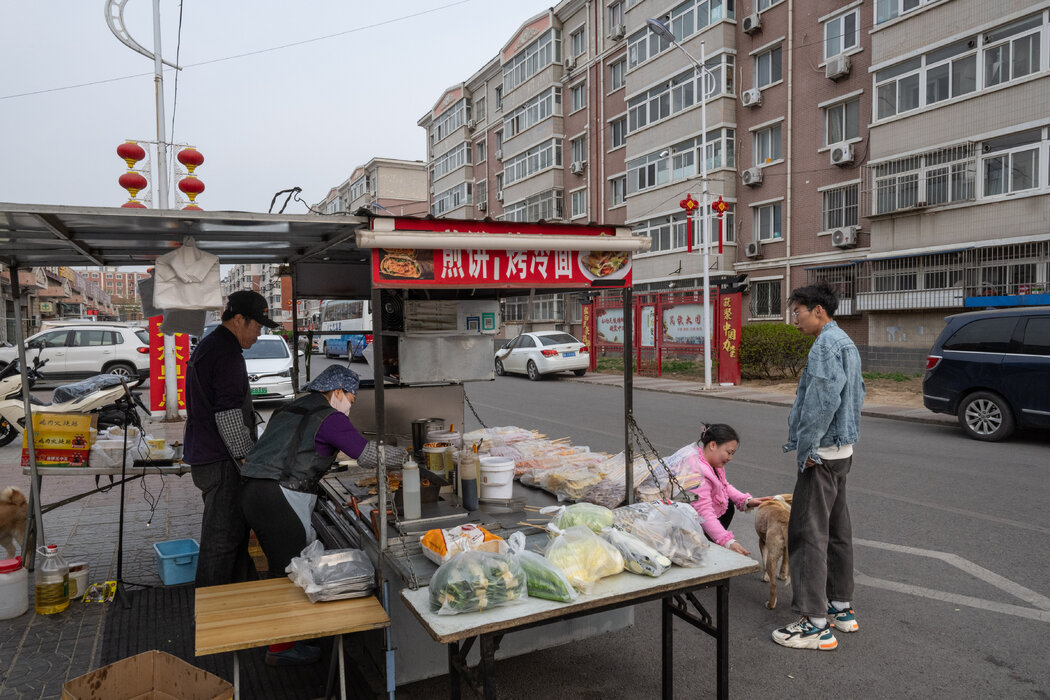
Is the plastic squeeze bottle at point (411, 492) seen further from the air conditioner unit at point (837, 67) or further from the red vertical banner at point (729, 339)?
the air conditioner unit at point (837, 67)

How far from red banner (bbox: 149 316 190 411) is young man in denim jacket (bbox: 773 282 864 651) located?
1099cm

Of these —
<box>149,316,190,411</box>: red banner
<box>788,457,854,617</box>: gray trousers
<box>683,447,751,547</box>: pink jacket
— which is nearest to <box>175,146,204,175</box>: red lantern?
<box>683,447,751,547</box>: pink jacket

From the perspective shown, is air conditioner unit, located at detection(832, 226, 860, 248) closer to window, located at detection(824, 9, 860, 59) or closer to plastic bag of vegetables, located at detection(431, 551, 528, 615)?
window, located at detection(824, 9, 860, 59)

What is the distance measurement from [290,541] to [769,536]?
9.96 ft

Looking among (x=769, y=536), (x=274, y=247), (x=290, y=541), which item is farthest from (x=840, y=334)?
(x=274, y=247)

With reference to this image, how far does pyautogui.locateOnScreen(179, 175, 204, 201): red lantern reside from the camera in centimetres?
434

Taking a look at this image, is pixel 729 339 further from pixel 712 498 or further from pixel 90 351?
pixel 90 351

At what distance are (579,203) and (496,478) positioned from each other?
31.3m

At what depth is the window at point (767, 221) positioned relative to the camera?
76.9 feet

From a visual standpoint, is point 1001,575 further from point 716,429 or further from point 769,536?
point 716,429

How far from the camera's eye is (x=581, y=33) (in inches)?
1307

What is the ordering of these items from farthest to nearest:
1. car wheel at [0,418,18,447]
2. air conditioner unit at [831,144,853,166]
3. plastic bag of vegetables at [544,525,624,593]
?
air conditioner unit at [831,144,853,166] < car wheel at [0,418,18,447] < plastic bag of vegetables at [544,525,624,593]

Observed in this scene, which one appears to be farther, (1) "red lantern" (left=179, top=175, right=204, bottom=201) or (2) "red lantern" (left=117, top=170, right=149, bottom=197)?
(1) "red lantern" (left=179, top=175, right=204, bottom=201)

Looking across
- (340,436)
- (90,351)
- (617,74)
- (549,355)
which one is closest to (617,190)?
(617,74)
